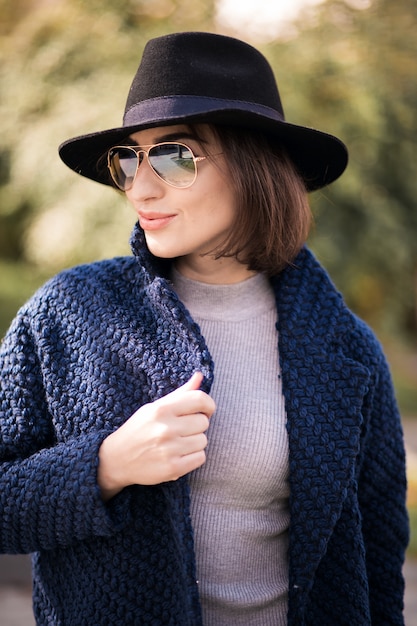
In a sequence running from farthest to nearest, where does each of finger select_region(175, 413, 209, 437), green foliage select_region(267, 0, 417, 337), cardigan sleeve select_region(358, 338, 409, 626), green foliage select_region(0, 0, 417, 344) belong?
green foliage select_region(267, 0, 417, 337), green foliage select_region(0, 0, 417, 344), cardigan sleeve select_region(358, 338, 409, 626), finger select_region(175, 413, 209, 437)

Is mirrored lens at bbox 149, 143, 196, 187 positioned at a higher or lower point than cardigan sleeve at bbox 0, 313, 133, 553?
higher

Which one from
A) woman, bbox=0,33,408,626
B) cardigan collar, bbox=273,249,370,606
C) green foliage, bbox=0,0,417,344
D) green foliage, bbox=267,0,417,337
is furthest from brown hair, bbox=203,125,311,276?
green foliage, bbox=267,0,417,337

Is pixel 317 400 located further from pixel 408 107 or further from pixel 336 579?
pixel 408 107

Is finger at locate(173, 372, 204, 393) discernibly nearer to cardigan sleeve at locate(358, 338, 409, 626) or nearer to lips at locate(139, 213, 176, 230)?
lips at locate(139, 213, 176, 230)

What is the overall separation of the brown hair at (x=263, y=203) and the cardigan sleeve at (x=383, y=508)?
1.30 ft

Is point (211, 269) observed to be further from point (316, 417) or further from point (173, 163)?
point (316, 417)

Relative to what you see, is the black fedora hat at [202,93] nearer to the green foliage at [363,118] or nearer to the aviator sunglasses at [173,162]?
the aviator sunglasses at [173,162]

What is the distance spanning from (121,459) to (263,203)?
0.73 metres

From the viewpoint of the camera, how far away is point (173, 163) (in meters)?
1.53

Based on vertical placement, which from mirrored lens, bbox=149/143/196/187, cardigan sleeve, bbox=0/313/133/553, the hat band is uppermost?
the hat band

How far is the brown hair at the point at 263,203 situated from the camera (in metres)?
1.60

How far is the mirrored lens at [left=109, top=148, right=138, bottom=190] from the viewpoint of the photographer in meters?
1.58

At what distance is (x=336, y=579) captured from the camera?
168 cm

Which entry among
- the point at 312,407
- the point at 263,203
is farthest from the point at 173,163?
the point at 312,407
